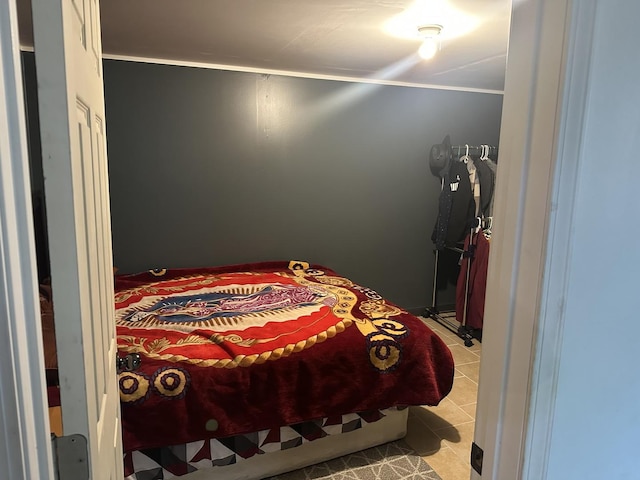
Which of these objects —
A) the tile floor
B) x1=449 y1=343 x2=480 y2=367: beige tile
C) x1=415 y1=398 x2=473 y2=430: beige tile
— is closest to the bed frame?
the tile floor

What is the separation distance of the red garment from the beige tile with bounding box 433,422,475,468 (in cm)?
118

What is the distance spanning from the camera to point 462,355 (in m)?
3.66

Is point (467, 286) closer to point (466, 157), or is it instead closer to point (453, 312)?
point (453, 312)

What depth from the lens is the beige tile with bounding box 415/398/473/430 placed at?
2.73m

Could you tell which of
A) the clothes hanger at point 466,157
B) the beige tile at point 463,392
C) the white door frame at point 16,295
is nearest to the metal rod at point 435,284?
the clothes hanger at point 466,157

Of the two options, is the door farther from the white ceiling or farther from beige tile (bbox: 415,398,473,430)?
beige tile (bbox: 415,398,473,430)

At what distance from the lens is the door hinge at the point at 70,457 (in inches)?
26.3

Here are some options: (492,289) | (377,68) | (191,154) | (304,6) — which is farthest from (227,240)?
(492,289)

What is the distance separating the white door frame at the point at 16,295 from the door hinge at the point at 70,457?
90 mm

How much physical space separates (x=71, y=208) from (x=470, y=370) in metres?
3.30

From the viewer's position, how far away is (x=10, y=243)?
52 centimetres

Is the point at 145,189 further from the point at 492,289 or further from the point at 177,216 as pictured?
the point at 492,289

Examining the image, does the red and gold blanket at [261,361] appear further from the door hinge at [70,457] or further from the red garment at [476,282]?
the door hinge at [70,457]

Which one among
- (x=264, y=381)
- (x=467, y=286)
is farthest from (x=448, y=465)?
(x=467, y=286)
